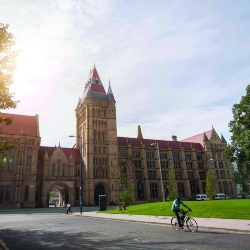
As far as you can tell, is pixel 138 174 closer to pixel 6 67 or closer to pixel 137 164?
pixel 137 164

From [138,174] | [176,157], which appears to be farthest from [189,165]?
[138,174]

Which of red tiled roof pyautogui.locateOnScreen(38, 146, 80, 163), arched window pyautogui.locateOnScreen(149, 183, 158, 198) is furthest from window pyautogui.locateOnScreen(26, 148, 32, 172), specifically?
arched window pyautogui.locateOnScreen(149, 183, 158, 198)

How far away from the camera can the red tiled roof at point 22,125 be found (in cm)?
5654

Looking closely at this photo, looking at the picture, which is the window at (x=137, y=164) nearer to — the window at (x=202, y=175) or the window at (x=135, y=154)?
the window at (x=135, y=154)

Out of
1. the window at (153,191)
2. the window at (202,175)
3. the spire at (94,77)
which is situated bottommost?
the window at (153,191)

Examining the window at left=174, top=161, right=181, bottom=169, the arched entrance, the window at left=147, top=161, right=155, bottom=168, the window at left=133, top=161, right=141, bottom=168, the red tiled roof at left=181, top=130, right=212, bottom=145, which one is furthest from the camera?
the red tiled roof at left=181, top=130, right=212, bottom=145

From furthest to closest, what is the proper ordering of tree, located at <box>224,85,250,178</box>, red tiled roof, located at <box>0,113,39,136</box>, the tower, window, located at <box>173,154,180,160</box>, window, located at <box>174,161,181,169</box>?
window, located at <box>173,154,180,160</box>
window, located at <box>174,161,181,169</box>
the tower
red tiled roof, located at <box>0,113,39,136</box>
tree, located at <box>224,85,250,178</box>

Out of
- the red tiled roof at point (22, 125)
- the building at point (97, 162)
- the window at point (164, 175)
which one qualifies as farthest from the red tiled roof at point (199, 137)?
the red tiled roof at point (22, 125)

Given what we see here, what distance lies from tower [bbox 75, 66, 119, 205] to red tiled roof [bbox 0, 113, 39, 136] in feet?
40.4

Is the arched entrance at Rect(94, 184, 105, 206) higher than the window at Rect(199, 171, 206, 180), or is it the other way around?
the window at Rect(199, 171, 206, 180)

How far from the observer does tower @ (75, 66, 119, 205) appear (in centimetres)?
5703

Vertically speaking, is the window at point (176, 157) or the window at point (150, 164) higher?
the window at point (176, 157)

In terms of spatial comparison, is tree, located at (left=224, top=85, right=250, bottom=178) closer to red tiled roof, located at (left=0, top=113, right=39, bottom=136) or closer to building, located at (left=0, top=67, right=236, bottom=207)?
building, located at (left=0, top=67, right=236, bottom=207)

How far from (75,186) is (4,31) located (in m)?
47.3
